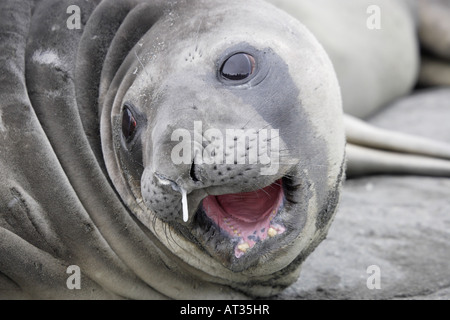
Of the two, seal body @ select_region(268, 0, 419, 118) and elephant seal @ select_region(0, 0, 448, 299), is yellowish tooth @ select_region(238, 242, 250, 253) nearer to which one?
elephant seal @ select_region(0, 0, 448, 299)

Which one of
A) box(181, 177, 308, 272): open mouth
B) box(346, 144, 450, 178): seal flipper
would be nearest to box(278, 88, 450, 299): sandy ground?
box(346, 144, 450, 178): seal flipper

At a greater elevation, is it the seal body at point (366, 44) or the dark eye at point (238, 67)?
the seal body at point (366, 44)

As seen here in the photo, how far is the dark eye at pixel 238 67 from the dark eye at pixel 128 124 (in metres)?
0.39

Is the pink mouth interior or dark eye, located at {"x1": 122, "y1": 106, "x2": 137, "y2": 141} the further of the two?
dark eye, located at {"x1": 122, "y1": 106, "x2": 137, "y2": 141}

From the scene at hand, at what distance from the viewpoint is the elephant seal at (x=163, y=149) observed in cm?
253

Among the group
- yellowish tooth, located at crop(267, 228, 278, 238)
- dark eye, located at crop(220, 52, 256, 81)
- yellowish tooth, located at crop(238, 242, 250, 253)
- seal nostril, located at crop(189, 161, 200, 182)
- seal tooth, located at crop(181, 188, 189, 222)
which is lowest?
yellowish tooth, located at crop(238, 242, 250, 253)

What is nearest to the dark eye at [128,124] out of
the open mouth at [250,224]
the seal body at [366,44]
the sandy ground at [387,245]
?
the open mouth at [250,224]

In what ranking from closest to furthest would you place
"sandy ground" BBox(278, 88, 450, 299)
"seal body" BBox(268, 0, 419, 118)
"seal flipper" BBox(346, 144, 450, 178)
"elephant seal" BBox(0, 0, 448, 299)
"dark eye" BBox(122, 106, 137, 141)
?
"elephant seal" BBox(0, 0, 448, 299) → "dark eye" BBox(122, 106, 137, 141) → "sandy ground" BBox(278, 88, 450, 299) → "seal flipper" BBox(346, 144, 450, 178) → "seal body" BBox(268, 0, 419, 118)

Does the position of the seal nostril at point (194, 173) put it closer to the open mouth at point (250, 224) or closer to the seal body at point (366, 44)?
the open mouth at point (250, 224)

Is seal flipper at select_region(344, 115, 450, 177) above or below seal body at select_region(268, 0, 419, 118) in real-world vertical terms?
below

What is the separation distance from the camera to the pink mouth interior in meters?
2.60

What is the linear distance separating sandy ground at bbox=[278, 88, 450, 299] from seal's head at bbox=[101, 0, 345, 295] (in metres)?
0.28

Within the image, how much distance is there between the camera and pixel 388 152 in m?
4.48

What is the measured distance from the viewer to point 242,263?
2592 mm
